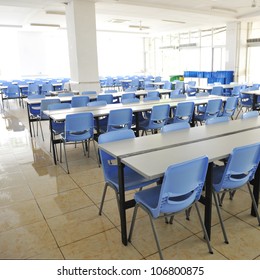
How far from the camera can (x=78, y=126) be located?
3.98m

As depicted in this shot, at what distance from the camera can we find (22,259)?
2.19m

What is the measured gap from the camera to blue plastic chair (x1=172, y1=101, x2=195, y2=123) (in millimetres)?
4762

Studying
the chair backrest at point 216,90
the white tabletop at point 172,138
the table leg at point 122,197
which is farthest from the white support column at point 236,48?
the table leg at point 122,197

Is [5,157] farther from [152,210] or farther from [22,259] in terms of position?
[152,210]

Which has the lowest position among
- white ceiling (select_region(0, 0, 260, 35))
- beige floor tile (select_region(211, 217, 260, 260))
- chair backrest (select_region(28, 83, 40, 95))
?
beige floor tile (select_region(211, 217, 260, 260))

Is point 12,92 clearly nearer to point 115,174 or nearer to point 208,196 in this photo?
point 115,174

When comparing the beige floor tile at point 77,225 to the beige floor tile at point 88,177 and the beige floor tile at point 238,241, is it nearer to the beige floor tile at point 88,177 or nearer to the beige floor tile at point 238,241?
the beige floor tile at point 88,177

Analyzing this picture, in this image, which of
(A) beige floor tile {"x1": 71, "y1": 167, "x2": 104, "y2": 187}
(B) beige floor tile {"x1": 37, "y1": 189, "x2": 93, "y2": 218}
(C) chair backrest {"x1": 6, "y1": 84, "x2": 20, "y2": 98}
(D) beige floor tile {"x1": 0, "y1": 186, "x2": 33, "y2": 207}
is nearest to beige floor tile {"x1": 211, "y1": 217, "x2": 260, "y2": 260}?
(B) beige floor tile {"x1": 37, "y1": 189, "x2": 93, "y2": 218}

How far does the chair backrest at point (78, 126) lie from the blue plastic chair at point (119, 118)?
0.30m

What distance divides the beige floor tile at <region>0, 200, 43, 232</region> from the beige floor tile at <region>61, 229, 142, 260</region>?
0.64 metres

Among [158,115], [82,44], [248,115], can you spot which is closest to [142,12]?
[82,44]

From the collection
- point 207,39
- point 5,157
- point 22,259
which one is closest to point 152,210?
point 22,259

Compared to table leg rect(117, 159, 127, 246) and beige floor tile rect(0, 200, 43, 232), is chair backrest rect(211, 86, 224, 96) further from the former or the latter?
table leg rect(117, 159, 127, 246)
